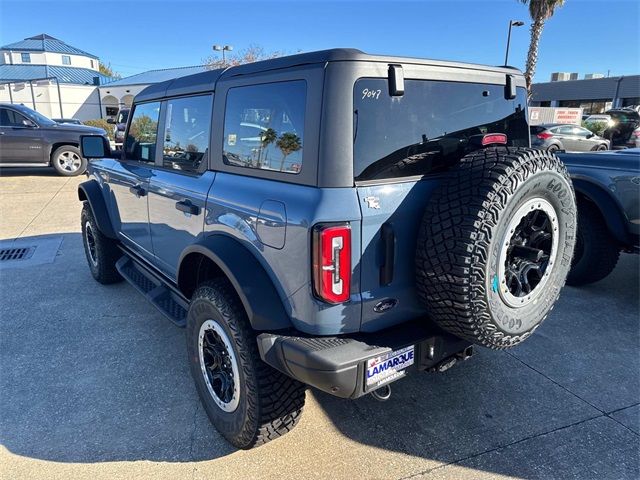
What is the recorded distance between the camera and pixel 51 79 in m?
36.8

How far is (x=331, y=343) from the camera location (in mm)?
1922

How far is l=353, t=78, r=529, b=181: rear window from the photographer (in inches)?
76.0

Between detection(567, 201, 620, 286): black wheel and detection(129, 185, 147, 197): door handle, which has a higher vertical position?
detection(129, 185, 147, 197): door handle

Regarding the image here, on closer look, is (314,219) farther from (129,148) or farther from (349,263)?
(129,148)

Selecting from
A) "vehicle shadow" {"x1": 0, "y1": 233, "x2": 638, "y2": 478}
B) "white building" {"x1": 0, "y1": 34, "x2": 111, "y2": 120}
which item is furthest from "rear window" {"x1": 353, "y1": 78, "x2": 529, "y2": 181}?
"white building" {"x1": 0, "y1": 34, "x2": 111, "y2": 120}

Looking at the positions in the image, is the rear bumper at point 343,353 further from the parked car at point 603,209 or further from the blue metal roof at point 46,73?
the blue metal roof at point 46,73

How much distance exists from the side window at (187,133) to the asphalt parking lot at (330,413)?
1459 mm

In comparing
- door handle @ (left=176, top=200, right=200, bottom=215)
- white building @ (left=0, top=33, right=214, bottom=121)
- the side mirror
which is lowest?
door handle @ (left=176, top=200, right=200, bottom=215)

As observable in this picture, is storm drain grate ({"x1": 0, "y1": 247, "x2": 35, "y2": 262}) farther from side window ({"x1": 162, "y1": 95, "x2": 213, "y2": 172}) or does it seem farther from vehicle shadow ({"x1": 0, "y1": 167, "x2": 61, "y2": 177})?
vehicle shadow ({"x1": 0, "y1": 167, "x2": 61, "y2": 177})

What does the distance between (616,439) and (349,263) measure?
1.94 metres

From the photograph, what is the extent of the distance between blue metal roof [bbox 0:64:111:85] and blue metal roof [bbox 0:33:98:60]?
23.5ft

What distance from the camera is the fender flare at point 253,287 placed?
2.00 m

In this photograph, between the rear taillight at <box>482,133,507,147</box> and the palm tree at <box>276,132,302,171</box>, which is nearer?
the palm tree at <box>276,132,302,171</box>

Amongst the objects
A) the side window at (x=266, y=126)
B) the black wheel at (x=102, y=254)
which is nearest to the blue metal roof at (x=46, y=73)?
the black wheel at (x=102, y=254)
